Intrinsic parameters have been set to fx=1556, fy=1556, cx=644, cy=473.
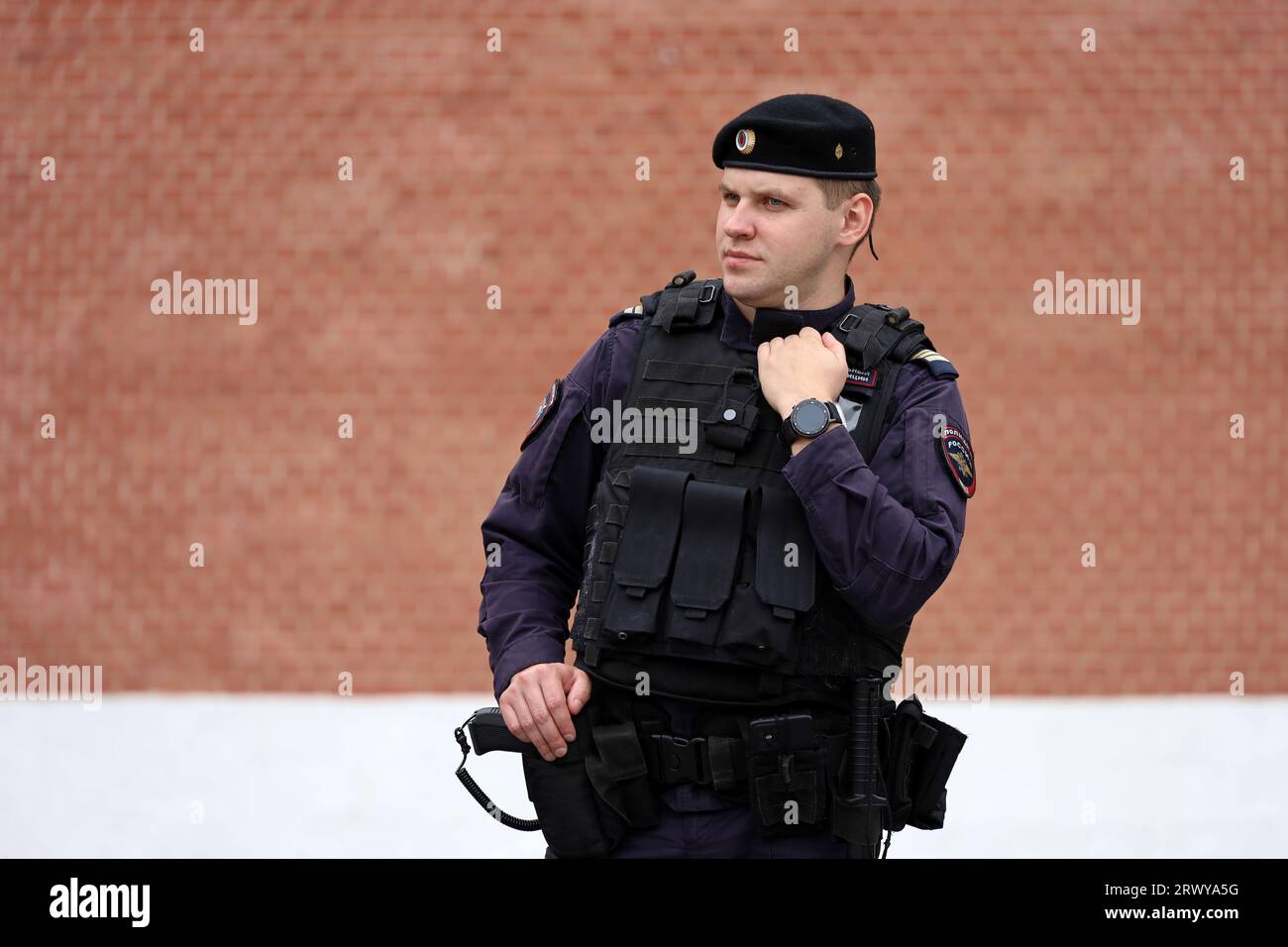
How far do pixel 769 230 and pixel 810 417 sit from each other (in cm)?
37

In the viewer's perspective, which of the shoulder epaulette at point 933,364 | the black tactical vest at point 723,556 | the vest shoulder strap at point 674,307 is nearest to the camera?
the black tactical vest at point 723,556

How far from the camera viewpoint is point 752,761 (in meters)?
2.67

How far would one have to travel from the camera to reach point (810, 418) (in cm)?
265

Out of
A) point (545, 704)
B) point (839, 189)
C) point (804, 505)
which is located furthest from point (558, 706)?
point (839, 189)

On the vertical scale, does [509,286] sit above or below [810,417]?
above

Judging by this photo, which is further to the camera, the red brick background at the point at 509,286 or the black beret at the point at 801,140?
the red brick background at the point at 509,286

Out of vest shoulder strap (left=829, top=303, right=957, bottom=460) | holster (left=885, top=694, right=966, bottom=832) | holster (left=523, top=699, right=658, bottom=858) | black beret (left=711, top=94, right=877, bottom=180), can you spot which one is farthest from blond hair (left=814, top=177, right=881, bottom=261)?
holster (left=523, top=699, right=658, bottom=858)

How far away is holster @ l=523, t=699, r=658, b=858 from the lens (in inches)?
108

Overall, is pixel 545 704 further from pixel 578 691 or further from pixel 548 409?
pixel 548 409

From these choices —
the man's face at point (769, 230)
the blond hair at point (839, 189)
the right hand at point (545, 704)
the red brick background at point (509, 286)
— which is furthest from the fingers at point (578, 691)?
the red brick background at point (509, 286)

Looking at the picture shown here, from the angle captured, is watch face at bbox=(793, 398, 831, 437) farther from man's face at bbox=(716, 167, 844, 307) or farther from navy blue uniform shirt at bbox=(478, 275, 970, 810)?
man's face at bbox=(716, 167, 844, 307)

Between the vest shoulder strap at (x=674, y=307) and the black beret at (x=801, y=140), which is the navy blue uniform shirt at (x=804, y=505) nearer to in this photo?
the vest shoulder strap at (x=674, y=307)

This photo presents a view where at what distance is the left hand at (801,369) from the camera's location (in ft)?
8.89
